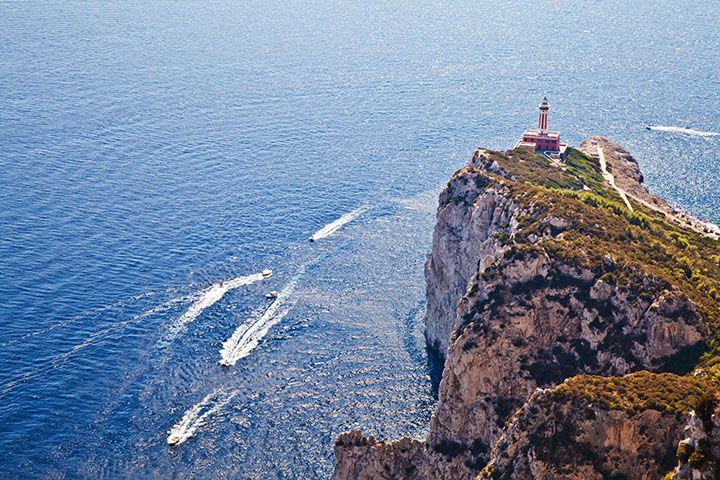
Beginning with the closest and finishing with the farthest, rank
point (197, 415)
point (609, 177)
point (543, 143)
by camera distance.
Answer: point (197, 415) → point (543, 143) → point (609, 177)

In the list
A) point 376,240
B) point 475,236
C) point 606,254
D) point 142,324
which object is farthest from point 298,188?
point 606,254

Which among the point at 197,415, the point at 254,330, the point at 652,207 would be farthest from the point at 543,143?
the point at 197,415

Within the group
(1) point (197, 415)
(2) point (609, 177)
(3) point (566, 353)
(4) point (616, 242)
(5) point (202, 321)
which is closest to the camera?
(3) point (566, 353)

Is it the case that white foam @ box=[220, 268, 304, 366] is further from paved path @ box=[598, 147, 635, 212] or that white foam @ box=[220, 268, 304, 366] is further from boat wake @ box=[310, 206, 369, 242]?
paved path @ box=[598, 147, 635, 212]

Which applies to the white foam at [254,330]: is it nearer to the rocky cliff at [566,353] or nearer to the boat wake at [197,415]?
the boat wake at [197,415]

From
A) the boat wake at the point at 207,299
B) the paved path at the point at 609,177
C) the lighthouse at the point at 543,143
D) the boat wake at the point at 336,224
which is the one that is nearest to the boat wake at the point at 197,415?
the boat wake at the point at 207,299

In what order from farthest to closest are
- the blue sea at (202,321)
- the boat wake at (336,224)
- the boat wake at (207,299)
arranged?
the boat wake at (336,224), the boat wake at (207,299), the blue sea at (202,321)

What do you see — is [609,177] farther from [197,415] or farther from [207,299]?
[197,415]
